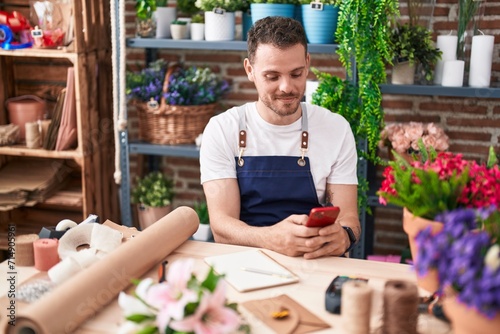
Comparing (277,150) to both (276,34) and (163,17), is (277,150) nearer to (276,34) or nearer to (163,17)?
(276,34)

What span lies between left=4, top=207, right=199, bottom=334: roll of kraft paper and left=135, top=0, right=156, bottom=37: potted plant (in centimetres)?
163

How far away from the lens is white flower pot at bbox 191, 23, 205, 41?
10.4 ft

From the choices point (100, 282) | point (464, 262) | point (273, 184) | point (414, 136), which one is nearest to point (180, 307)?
point (100, 282)

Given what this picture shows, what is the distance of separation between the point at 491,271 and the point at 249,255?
800 millimetres

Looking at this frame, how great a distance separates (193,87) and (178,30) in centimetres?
29

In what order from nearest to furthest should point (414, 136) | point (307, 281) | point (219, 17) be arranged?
point (307, 281) < point (414, 136) < point (219, 17)

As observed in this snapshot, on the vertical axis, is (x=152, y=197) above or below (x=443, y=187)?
below

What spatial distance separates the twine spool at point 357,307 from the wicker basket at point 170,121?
78.0 inches

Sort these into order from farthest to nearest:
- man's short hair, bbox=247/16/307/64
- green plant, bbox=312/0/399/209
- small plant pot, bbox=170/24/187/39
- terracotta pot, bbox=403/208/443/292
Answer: small plant pot, bbox=170/24/187/39, green plant, bbox=312/0/399/209, man's short hair, bbox=247/16/307/64, terracotta pot, bbox=403/208/443/292

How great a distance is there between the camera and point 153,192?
339 centimetres

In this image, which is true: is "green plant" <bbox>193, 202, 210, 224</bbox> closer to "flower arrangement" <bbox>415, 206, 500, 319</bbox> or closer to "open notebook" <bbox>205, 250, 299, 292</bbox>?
"open notebook" <bbox>205, 250, 299, 292</bbox>

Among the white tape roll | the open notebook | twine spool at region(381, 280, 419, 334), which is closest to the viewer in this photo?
twine spool at region(381, 280, 419, 334)

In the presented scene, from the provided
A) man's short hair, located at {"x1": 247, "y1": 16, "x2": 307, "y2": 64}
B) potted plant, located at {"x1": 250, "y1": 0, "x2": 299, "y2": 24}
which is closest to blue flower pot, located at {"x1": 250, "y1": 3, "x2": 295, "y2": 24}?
potted plant, located at {"x1": 250, "y1": 0, "x2": 299, "y2": 24}

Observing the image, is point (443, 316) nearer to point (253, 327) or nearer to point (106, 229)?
point (253, 327)
